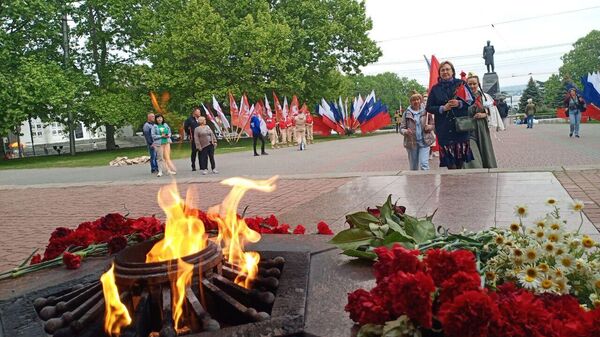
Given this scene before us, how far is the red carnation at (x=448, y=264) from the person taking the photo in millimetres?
1647

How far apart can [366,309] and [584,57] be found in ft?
274

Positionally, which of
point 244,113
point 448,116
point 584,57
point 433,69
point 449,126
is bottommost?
point 449,126

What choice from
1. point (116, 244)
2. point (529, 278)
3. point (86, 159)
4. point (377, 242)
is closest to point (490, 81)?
point (86, 159)

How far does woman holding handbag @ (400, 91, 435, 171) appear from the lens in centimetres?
917

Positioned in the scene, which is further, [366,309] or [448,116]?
[448,116]

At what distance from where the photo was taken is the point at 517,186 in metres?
5.86

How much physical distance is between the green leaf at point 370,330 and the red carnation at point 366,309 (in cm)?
2

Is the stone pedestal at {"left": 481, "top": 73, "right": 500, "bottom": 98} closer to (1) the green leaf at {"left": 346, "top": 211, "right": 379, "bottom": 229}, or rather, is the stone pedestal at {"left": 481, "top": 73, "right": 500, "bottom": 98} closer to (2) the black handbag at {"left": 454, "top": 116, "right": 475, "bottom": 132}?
(2) the black handbag at {"left": 454, "top": 116, "right": 475, "bottom": 132}

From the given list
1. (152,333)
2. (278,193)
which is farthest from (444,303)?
(278,193)

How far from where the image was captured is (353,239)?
265 centimetres

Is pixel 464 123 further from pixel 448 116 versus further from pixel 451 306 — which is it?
pixel 451 306

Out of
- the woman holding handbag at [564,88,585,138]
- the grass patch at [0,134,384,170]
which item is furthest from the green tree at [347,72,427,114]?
the woman holding handbag at [564,88,585,138]

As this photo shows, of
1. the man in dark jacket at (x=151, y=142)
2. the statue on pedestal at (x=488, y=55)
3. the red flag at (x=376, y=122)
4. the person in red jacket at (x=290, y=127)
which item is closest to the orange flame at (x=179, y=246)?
the man in dark jacket at (x=151, y=142)

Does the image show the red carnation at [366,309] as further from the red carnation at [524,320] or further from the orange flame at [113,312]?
the orange flame at [113,312]
